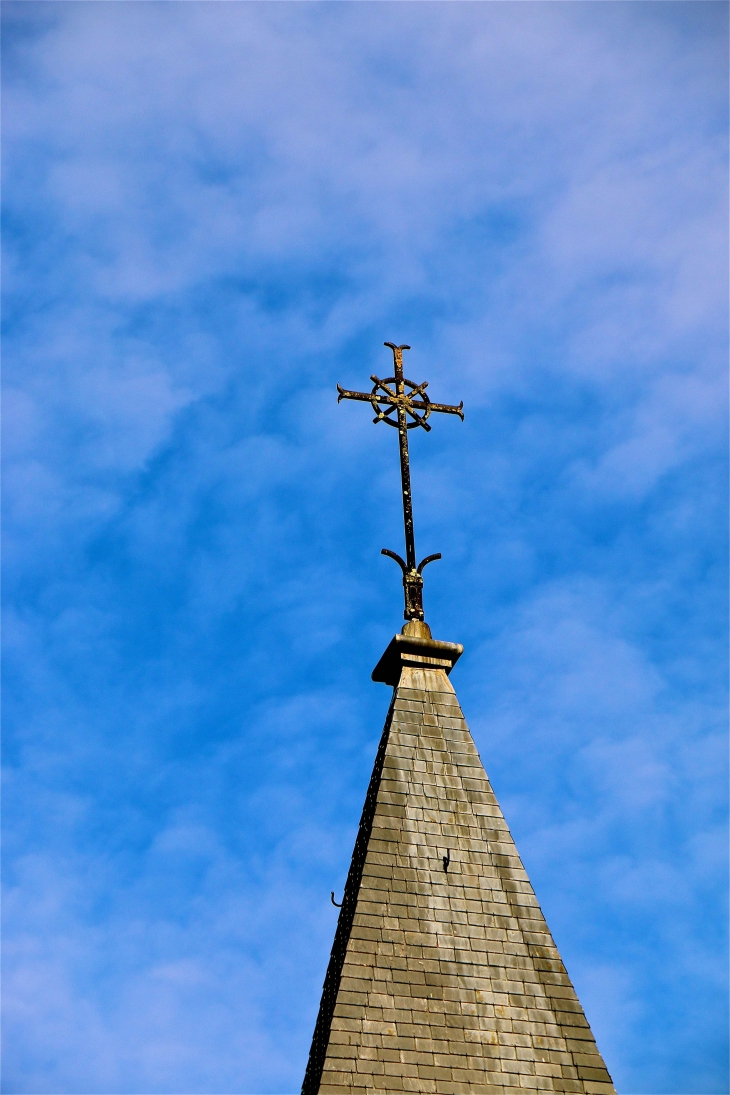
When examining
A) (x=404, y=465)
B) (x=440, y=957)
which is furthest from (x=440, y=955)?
(x=404, y=465)

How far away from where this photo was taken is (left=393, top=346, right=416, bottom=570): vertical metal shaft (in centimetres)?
2166

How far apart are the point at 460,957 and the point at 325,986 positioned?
6.45 ft

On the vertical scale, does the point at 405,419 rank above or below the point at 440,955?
above

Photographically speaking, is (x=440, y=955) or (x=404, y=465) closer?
(x=440, y=955)

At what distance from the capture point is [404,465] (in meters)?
22.5

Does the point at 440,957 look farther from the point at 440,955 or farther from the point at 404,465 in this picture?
the point at 404,465

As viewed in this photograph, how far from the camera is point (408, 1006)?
16.4 meters

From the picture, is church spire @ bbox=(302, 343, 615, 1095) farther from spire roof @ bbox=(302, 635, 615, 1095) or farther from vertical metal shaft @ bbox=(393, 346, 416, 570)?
vertical metal shaft @ bbox=(393, 346, 416, 570)

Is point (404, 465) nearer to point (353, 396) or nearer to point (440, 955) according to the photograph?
point (353, 396)

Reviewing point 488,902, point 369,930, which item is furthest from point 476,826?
point 369,930

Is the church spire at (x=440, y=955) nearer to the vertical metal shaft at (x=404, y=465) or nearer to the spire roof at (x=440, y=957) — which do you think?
the spire roof at (x=440, y=957)

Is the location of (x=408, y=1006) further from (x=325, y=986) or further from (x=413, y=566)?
(x=413, y=566)

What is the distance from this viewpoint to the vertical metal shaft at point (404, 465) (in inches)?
853

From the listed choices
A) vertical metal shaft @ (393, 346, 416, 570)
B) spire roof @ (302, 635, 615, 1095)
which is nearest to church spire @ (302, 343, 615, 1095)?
spire roof @ (302, 635, 615, 1095)
